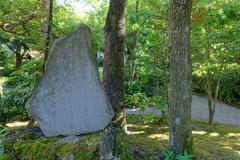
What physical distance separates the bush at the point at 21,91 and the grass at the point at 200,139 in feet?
6.59

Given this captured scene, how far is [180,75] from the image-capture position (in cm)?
461

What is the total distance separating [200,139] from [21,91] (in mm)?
3711

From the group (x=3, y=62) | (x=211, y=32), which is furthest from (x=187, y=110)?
(x=3, y=62)

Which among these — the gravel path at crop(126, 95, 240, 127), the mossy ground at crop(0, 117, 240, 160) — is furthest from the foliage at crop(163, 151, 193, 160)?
the gravel path at crop(126, 95, 240, 127)

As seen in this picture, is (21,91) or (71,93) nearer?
(71,93)

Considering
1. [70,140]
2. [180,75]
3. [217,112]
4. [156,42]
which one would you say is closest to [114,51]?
[156,42]

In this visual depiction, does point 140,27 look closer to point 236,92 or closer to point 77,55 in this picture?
point 77,55

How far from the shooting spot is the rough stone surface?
15.2 feet

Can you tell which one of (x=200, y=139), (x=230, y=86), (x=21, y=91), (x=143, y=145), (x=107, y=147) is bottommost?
(x=200, y=139)

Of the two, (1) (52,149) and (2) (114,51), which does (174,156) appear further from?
(2) (114,51)

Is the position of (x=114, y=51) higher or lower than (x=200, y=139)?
higher

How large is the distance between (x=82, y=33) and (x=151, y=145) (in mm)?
2064

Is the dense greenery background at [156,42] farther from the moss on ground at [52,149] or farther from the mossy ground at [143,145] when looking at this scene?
the moss on ground at [52,149]

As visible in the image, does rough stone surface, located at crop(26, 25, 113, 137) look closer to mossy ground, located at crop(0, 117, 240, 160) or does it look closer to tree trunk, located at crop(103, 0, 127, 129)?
mossy ground, located at crop(0, 117, 240, 160)
